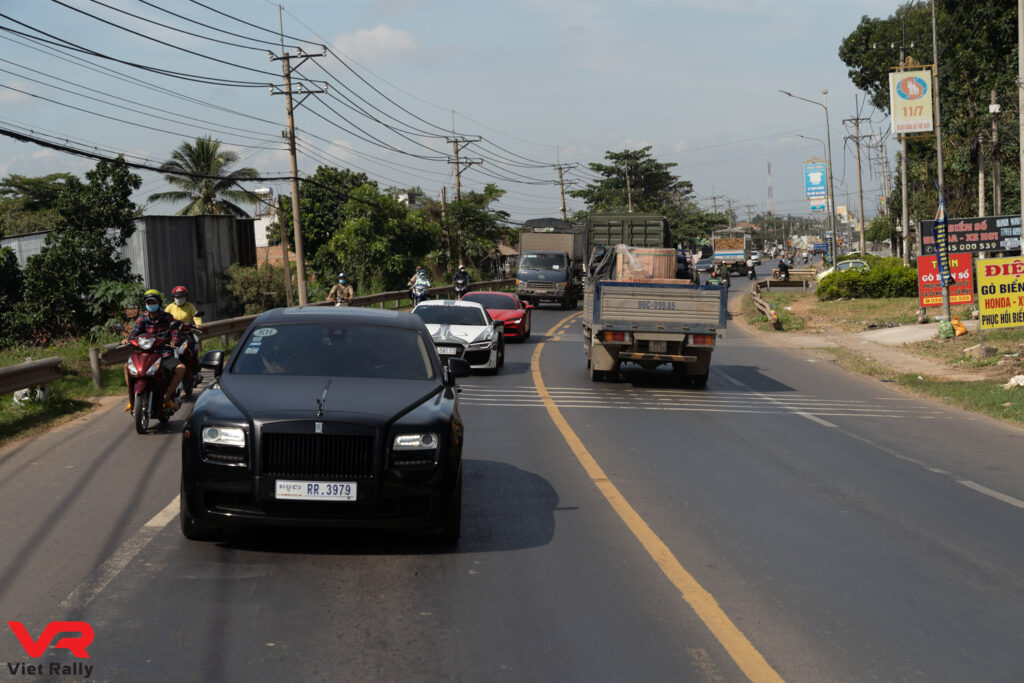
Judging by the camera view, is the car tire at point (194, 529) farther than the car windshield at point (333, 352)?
No

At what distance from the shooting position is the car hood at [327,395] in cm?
628

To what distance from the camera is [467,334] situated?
1933 cm

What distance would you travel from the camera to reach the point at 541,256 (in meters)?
45.5

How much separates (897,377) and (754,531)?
13.9 m

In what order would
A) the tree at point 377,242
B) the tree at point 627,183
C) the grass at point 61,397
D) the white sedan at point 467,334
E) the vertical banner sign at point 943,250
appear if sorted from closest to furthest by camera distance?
the grass at point 61,397
the white sedan at point 467,334
the vertical banner sign at point 943,250
the tree at point 377,242
the tree at point 627,183

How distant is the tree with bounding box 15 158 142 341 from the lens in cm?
2991

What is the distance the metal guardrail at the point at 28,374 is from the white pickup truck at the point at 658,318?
26.7 ft

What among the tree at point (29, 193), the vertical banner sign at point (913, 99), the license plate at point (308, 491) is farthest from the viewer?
the tree at point (29, 193)

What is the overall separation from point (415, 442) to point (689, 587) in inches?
72.2

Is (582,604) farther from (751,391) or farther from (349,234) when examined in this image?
(349,234)

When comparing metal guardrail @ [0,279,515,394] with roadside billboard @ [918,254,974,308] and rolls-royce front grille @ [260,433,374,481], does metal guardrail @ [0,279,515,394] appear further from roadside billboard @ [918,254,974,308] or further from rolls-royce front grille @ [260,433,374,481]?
roadside billboard @ [918,254,974,308]

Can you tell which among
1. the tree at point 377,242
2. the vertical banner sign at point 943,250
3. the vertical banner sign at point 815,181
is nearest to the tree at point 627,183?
the vertical banner sign at point 815,181

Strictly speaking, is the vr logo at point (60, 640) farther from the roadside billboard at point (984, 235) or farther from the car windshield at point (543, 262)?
the car windshield at point (543, 262)

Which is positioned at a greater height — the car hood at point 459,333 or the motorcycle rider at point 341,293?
the motorcycle rider at point 341,293
